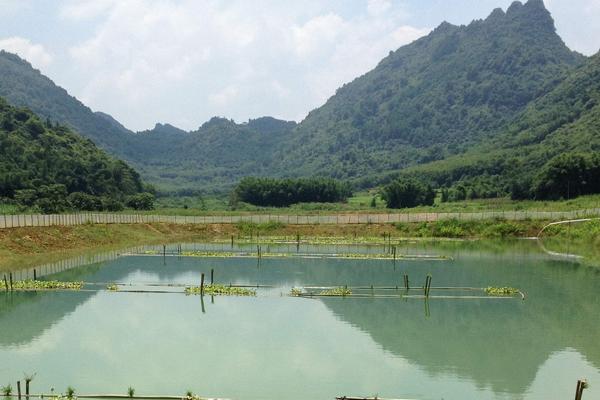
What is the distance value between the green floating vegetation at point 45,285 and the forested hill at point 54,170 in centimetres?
4454

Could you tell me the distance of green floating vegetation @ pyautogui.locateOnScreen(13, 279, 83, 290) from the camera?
35.3m

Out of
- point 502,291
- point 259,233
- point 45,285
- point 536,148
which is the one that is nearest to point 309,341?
point 502,291

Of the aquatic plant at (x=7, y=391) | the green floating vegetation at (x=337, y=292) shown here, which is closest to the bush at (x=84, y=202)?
the green floating vegetation at (x=337, y=292)

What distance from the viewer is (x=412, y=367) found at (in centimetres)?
2152

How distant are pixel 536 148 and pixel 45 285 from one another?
137m

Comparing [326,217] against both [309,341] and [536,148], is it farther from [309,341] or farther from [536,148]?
[536,148]

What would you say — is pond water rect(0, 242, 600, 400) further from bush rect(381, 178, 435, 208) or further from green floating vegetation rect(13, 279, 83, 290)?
bush rect(381, 178, 435, 208)

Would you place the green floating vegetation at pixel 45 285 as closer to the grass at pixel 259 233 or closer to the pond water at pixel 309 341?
the pond water at pixel 309 341

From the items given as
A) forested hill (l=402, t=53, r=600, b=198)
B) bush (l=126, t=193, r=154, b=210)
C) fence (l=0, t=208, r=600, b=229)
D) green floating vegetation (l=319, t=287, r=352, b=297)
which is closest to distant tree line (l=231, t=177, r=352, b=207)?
bush (l=126, t=193, r=154, b=210)

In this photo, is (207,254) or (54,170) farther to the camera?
(54,170)

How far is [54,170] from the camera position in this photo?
107 m

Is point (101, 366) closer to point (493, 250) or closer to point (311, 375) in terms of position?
point (311, 375)

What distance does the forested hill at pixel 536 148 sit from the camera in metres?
113

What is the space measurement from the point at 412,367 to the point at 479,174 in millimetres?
131923
